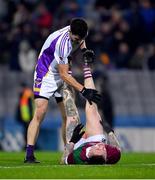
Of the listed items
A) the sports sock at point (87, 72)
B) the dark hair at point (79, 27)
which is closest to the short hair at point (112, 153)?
the sports sock at point (87, 72)

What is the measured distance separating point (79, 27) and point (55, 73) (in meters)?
1.17

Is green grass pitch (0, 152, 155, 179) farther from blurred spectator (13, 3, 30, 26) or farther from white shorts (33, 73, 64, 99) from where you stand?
blurred spectator (13, 3, 30, 26)

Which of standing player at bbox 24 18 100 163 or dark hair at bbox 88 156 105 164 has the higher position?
standing player at bbox 24 18 100 163

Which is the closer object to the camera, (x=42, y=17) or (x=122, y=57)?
(x=122, y=57)

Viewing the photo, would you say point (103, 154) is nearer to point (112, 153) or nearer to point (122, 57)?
point (112, 153)

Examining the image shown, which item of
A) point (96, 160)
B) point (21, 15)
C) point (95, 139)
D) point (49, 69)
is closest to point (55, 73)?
point (49, 69)

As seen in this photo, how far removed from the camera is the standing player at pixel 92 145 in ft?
52.7

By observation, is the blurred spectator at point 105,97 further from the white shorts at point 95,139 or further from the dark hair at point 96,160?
the dark hair at point 96,160

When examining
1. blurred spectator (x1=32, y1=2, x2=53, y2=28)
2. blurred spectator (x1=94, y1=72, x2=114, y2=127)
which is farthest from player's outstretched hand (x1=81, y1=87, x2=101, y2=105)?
blurred spectator (x1=32, y1=2, x2=53, y2=28)

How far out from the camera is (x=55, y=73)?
17594 mm

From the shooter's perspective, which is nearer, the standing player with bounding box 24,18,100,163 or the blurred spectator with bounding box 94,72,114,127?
the standing player with bounding box 24,18,100,163

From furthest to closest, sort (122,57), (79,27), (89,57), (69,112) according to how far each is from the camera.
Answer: (122,57) → (69,112) → (89,57) → (79,27)

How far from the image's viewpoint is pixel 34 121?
56.6 ft

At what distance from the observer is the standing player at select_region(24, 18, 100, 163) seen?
16.8m
